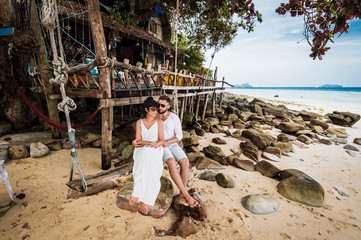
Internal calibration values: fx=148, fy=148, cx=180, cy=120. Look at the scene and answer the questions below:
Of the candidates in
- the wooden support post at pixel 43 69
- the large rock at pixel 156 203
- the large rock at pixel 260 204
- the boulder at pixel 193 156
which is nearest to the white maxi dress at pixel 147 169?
the large rock at pixel 156 203

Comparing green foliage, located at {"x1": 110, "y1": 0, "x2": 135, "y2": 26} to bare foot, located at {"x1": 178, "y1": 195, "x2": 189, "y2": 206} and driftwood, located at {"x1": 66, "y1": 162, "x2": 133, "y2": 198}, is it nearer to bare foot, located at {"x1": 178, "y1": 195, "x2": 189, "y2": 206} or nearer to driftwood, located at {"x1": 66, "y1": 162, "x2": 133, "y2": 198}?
driftwood, located at {"x1": 66, "y1": 162, "x2": 133, "y2": 198}

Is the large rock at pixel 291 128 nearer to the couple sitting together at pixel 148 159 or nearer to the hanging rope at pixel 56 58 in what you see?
the couple sitting together at pixel 148 159

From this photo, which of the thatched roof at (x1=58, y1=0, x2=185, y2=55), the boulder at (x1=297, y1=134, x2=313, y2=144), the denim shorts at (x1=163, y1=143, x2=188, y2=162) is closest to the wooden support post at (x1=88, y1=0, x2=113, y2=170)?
the denim shorts at (x1=163, y1=143, x2=188, y2=162)

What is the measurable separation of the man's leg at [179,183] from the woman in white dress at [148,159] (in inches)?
11.1

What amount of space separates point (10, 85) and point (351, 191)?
42.6 feet

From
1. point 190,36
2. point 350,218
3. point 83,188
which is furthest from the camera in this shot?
point 190,36

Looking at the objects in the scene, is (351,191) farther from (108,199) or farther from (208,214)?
(108,199)

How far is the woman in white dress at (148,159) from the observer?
2508 mm

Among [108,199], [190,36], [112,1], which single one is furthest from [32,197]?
[190,36]

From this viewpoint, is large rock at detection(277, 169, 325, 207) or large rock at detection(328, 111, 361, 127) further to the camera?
large rock at detection(328, 111, 361, 127)

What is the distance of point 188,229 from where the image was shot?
2545 mm

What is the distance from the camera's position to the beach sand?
251cm

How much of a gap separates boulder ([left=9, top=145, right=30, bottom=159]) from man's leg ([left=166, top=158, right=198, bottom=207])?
4475 millimetres

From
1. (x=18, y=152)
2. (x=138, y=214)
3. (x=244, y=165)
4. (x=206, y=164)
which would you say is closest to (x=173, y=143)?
(x=138, y=214)
